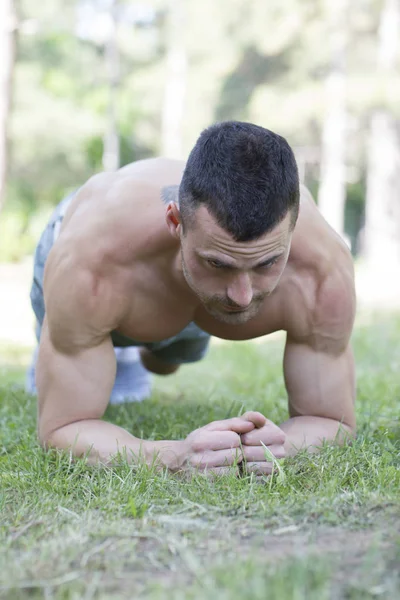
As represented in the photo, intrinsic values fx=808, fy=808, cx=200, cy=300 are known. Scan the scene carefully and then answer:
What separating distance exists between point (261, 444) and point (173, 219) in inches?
30.0

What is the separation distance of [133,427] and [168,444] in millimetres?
714

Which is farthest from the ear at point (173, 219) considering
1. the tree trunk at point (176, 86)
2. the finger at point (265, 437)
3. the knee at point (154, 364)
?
the tree trunk at point (176, 86)

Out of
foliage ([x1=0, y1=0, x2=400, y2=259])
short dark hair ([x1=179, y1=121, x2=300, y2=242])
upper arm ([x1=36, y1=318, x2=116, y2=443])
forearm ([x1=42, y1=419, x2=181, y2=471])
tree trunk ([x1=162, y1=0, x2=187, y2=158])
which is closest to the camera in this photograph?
short dark hair ([x1=179, y1=121, x2=300, y2=242])

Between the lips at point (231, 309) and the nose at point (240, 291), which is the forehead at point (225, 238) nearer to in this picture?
the nose at point (240, 291)

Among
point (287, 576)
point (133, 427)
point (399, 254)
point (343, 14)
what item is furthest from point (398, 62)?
point (287, 576)

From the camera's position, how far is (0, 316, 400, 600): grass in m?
1.67

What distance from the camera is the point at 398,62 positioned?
1683 centimetres

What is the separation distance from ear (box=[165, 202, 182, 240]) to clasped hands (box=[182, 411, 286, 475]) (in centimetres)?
62

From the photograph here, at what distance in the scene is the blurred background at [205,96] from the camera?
16.2 meters

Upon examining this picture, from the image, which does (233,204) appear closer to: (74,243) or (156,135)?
(74,243)

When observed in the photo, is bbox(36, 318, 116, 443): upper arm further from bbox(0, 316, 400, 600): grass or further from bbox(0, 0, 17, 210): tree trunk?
bbox(0, 0, 17, 210): tree trunk

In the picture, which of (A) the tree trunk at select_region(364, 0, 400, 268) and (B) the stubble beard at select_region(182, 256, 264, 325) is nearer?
(B) the stubble beard at select_region(182, 256, 264, 325)

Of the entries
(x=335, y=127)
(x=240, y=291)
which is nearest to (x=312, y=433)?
(x=240, y=291)

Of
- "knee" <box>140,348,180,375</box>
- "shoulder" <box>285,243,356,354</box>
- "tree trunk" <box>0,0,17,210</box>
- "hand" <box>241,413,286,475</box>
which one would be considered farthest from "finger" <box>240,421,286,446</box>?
"tree trunk" <box>0,0,17,210</box>
